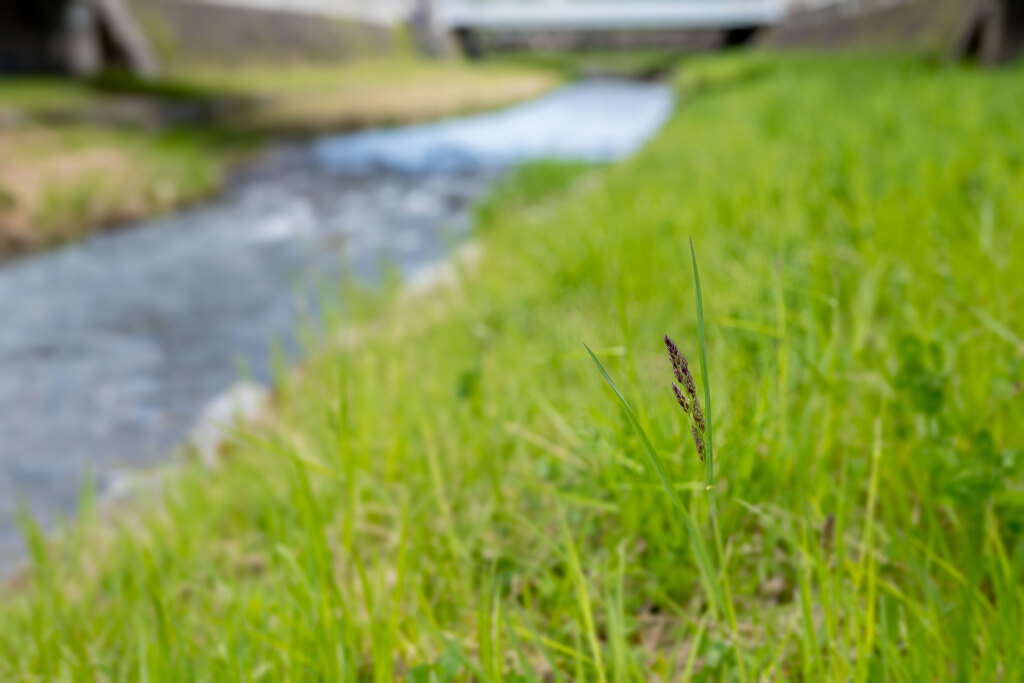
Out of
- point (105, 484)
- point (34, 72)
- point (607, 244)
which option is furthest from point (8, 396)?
point (34, 72)

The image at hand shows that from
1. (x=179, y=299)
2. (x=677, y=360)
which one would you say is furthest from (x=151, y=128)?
(x=677, y=360)

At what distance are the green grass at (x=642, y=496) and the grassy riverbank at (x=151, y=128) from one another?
590 cm

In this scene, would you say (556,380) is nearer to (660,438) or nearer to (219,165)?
(660,438)

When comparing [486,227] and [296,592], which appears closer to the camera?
[296,592]

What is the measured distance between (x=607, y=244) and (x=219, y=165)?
944 cm

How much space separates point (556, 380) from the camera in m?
2.03

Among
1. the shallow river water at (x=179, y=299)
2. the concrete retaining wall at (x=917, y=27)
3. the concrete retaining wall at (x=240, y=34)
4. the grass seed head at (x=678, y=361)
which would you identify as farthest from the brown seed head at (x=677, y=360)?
the concrete retaining wall at (x=240, y=34)

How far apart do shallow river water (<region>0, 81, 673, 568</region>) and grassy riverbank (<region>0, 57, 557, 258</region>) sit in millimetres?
432

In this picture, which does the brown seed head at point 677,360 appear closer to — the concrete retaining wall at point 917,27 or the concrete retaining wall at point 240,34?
the concrete retaining wall at point 917,27

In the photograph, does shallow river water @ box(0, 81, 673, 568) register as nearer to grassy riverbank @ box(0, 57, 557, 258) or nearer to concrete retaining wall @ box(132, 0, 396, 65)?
grassy riverbank @ box(0, 57, 557, 258)

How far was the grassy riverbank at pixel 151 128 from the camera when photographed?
7578 millimetres

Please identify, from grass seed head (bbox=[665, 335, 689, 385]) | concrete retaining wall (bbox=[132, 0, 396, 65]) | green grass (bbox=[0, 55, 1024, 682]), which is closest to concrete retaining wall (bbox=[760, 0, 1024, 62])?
green grass (bbox=[0, 55, 1024, 682])

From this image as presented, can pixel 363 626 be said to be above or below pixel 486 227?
below

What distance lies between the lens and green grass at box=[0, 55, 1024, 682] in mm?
1013
